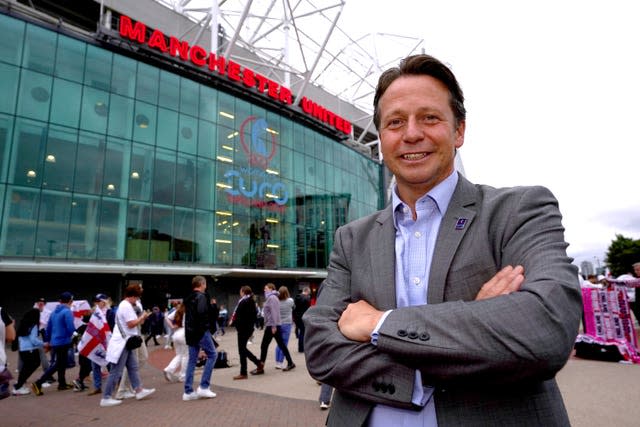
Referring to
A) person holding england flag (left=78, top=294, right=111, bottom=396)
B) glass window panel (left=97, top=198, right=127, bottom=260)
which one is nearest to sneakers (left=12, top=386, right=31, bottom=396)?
person holding england flag (left=78, top=294, right=111, bottom=396)

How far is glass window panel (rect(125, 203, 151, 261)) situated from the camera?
20.0m

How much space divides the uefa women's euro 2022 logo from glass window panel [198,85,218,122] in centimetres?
228

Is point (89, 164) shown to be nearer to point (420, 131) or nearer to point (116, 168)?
point (116, 168)

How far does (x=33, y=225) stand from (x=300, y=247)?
664 inches

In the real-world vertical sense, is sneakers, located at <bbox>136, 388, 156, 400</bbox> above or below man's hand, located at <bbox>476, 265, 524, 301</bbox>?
below

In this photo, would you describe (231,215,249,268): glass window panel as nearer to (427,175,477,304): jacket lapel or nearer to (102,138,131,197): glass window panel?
(102,138,131,197): glass window panel

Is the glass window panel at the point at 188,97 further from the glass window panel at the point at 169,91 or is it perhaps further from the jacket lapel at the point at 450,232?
the jacket lapel at the point at 450,232

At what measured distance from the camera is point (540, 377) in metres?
1.06

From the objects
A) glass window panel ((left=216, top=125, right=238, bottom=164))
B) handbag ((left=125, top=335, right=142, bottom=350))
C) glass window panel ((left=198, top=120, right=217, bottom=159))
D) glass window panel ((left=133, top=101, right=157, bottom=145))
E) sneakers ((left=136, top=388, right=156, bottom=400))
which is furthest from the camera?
glass window panel ((left=216, top=125, right=238, bottom=164))

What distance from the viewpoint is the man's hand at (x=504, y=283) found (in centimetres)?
119

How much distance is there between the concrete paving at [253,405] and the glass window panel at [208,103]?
19103 mm

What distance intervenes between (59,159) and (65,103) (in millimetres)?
3052

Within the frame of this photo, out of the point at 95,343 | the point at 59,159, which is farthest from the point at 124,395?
the point at 59,159

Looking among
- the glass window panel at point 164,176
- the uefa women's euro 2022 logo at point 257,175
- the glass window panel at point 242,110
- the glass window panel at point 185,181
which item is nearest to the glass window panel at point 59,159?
the glass window panel at point 164,176
